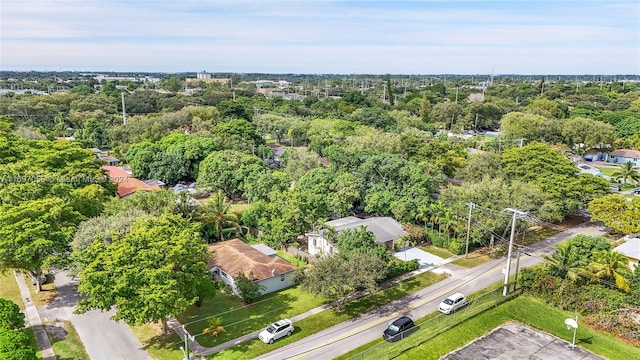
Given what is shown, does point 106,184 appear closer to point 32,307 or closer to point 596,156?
point 32,307

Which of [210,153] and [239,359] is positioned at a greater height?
[210,153]

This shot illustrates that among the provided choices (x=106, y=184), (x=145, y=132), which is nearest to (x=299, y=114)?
(x=145, y=132)

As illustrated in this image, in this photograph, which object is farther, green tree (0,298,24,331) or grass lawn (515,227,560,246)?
grass lawn (515,227,560,246)

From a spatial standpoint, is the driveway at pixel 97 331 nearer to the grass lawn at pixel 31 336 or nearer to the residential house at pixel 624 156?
the grass lawn at pixel 31 336

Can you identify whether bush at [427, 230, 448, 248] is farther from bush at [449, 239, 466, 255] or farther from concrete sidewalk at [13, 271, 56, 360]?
concrete sidewalk at [13, 271, 56, 360]

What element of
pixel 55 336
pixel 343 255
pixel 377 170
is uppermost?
pixel 377 170

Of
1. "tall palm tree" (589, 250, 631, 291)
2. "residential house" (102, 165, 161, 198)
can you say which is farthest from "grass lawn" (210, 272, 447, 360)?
"residential house" (102, 165, 161, 198)
